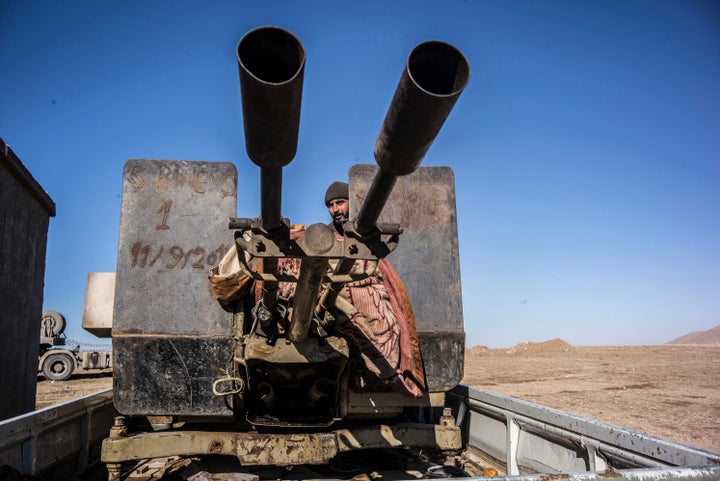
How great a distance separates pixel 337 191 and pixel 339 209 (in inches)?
6.2

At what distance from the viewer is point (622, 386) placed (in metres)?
14.2

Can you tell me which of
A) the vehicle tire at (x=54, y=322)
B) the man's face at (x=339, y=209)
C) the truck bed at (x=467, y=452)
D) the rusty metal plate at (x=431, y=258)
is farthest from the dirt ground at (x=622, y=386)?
the man's face at (x=339, y=209)

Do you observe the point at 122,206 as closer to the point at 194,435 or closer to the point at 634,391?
the point at 194,435

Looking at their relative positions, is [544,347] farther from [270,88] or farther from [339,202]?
[270,88]

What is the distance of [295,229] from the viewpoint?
4.16 m

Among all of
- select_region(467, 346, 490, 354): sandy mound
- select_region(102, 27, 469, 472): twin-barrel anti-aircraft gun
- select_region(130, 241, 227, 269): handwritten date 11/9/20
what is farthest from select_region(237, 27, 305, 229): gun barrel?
select_region(467, 346, 490, 354): sandy mound

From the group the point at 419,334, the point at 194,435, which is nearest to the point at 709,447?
the point at 419,334

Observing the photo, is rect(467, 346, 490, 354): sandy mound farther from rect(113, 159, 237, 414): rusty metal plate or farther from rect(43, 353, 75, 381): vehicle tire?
rect(113, 159, 237, 414): rusty metal plate

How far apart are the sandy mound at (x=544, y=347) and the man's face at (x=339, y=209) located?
26.1 meters

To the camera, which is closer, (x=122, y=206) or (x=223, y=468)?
(x=122, y=206)

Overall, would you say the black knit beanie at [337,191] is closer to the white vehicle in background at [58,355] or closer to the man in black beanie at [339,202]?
the man in black beanie at [339,202]

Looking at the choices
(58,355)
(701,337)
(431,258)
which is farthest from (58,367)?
(701,337)

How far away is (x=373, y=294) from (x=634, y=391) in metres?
11.8

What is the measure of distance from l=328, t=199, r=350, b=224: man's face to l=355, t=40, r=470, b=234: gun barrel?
3087 mm
